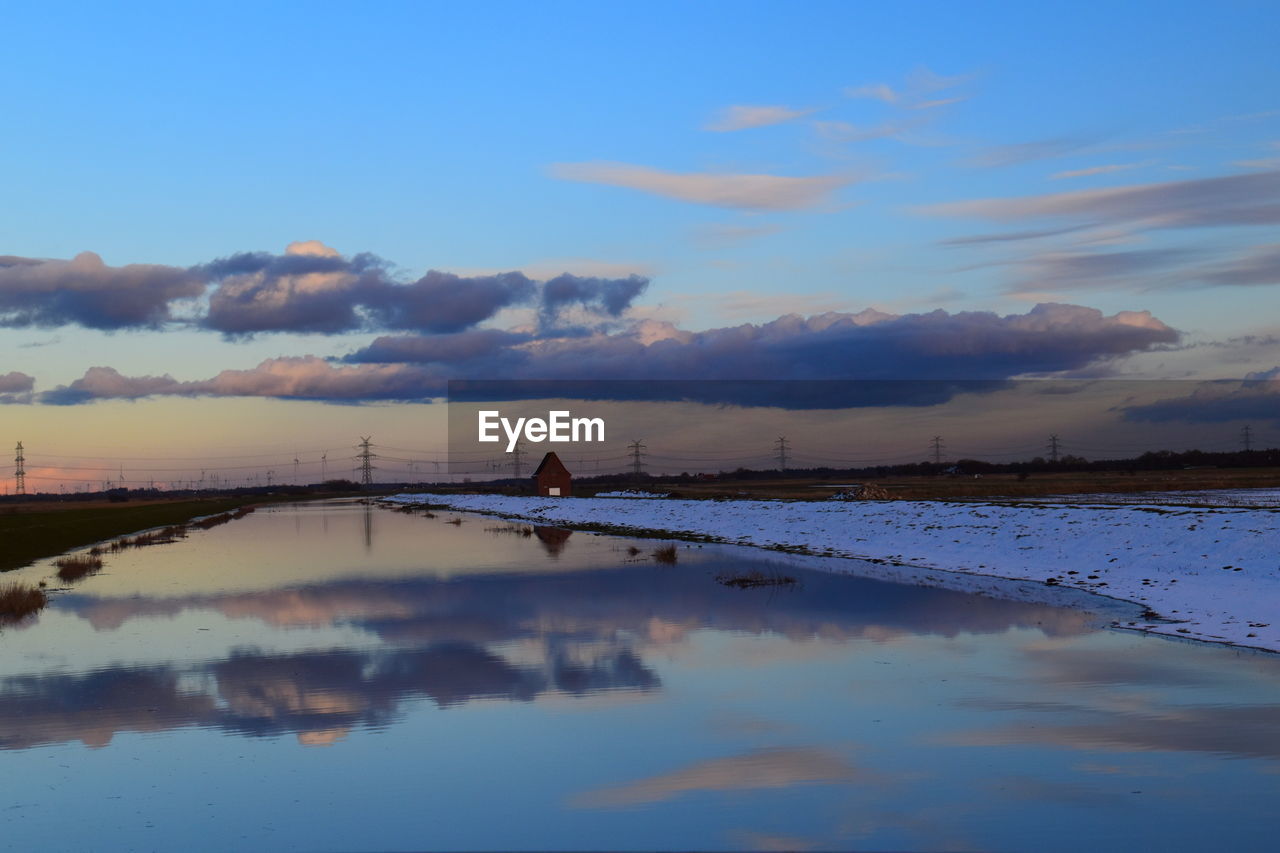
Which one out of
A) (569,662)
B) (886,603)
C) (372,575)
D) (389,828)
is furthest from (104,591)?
(389,828)

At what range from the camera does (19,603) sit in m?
26.9

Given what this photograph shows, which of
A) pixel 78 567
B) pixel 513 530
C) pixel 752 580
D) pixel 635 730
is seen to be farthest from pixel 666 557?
pixel 513 530

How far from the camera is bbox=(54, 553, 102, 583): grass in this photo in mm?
36594

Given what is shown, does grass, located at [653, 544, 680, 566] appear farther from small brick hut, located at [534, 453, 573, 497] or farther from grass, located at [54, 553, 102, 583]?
small brick hut, located at [534, 453, 573, 497]

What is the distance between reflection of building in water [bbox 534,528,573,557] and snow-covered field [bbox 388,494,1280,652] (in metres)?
6.76

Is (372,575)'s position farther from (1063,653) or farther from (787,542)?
(1063,653)

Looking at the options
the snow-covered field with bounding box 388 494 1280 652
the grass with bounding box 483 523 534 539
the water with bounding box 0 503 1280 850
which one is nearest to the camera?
the water with bounding box 0 503 1280 850

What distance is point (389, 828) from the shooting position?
362 inches

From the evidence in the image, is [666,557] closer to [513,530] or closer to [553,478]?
[513,530]

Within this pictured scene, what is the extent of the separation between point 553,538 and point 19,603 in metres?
32.3

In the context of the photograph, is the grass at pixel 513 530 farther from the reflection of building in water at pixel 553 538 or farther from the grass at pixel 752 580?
the grass at pixel 752 580

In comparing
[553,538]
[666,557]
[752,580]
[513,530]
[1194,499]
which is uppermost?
[1194,499]

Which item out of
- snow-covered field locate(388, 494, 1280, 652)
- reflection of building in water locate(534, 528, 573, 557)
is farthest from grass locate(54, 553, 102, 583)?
snow-covered field locate(388, 494, 1280, 652)

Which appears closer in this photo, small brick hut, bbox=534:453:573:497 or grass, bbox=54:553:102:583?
grass, bbox=54:553:102:583
